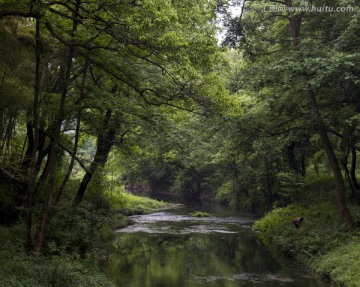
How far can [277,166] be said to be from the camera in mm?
34000

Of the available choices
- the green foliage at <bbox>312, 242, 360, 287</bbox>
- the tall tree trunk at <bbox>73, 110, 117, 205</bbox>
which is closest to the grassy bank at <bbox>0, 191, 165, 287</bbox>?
the tall tree trunk at <bbox>73, 110, 117, 205</bbox>

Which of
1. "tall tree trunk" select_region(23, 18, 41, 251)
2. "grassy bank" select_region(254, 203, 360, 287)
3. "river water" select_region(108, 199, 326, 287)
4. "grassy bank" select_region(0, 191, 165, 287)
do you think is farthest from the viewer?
"river water" select_region(108, 199, 326, 287)

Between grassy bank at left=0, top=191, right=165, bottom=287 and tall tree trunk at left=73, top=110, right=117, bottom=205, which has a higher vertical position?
tall tree trunk at left=73, top=110, right=117, bottom=205

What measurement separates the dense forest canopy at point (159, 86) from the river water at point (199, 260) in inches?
145

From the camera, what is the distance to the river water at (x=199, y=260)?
14.3m

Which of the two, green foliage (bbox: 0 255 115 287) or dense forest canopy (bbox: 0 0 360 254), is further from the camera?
dense forest canopy (bbox: 0 0 360 254)

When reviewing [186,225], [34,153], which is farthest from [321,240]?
[186,225]

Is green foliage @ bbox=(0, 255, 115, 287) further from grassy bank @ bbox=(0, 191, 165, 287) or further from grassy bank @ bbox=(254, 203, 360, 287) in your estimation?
grassy bank @ bbox=(254, 203, 360, 287)

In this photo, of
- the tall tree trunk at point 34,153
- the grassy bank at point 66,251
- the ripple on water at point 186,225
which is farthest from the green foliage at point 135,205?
the tall tree trunk at point 34,153

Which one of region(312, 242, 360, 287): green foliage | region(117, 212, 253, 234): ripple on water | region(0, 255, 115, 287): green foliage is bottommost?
region(0, 255, 115, 287): green foliage

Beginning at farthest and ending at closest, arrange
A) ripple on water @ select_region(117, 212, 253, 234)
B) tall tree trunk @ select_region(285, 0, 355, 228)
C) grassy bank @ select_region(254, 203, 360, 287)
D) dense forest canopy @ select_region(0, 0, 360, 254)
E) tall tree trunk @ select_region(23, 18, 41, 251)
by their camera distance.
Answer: ripple on water @ select_region(117, 212, 253, 234), tall tree trunk @ select_region(285, 0, 355, 228), grassy bank @ select_region(254, 203, 360, 287), tall tree trunk @ select_region(23, 18, 41, 251), dense forest canopy @ select_region(0, 0, 360, 254)

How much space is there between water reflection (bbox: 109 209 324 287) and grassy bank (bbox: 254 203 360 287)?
2.42 ft

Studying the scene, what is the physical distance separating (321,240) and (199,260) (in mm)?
5491

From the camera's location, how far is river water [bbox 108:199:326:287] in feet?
47.0
